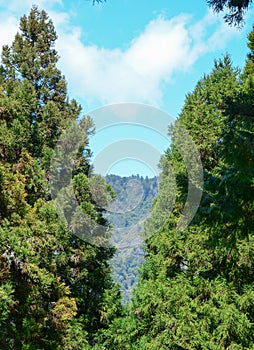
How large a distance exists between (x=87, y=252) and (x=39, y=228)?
229cm

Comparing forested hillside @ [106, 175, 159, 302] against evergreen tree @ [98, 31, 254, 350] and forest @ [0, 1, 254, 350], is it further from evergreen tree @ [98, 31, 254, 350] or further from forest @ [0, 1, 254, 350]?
evergreen tree @ [98, 31, 254, 350]

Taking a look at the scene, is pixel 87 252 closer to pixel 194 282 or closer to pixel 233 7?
pixel 194 282

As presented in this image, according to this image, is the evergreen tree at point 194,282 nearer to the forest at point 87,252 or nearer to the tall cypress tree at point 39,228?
the forest at point 87,252

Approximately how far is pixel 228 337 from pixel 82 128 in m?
8.34

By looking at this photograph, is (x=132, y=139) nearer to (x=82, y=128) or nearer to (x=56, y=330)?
(x=82, y=128)

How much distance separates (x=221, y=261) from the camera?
1114 centimetres

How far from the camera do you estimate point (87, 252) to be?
13.0 metres

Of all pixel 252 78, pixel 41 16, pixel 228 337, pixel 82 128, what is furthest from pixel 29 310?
pixel 41 16

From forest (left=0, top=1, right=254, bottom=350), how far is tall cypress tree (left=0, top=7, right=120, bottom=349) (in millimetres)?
32

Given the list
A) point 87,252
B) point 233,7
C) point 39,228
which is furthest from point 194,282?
point 233,7

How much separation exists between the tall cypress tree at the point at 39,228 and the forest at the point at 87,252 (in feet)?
0.11

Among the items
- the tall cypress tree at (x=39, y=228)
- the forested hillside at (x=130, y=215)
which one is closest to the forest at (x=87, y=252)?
the tall cypress tree at (x=39, y=228)

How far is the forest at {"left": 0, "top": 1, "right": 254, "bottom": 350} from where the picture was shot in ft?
34.4

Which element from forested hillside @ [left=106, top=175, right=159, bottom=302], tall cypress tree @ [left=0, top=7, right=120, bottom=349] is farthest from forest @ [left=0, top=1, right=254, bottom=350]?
forested hillside @ [left=106, top=175, right=159, bottom=302]
